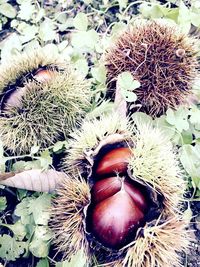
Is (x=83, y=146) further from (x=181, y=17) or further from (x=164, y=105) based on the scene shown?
(x=181, y=17)

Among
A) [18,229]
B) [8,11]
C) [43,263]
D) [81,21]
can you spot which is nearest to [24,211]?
[18,229]

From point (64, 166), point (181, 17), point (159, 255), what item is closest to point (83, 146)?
point (64, 166)

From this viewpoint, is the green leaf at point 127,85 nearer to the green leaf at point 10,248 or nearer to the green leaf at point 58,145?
the green leaf at point 58,145

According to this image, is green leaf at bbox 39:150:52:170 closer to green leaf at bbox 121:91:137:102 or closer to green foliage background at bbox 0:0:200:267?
green foliage background at bbox 0:0:200:267

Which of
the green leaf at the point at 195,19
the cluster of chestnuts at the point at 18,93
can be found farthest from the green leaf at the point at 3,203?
the green leaf at the point at 195,19

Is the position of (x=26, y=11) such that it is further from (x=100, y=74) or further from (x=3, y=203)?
(x=3, y=203)

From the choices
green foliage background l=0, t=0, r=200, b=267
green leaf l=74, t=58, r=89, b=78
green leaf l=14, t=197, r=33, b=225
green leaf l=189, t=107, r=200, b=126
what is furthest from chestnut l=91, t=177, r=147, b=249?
green leaf l=74, t=58, r=89, b=78

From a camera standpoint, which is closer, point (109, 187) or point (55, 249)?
point (109, 187)
